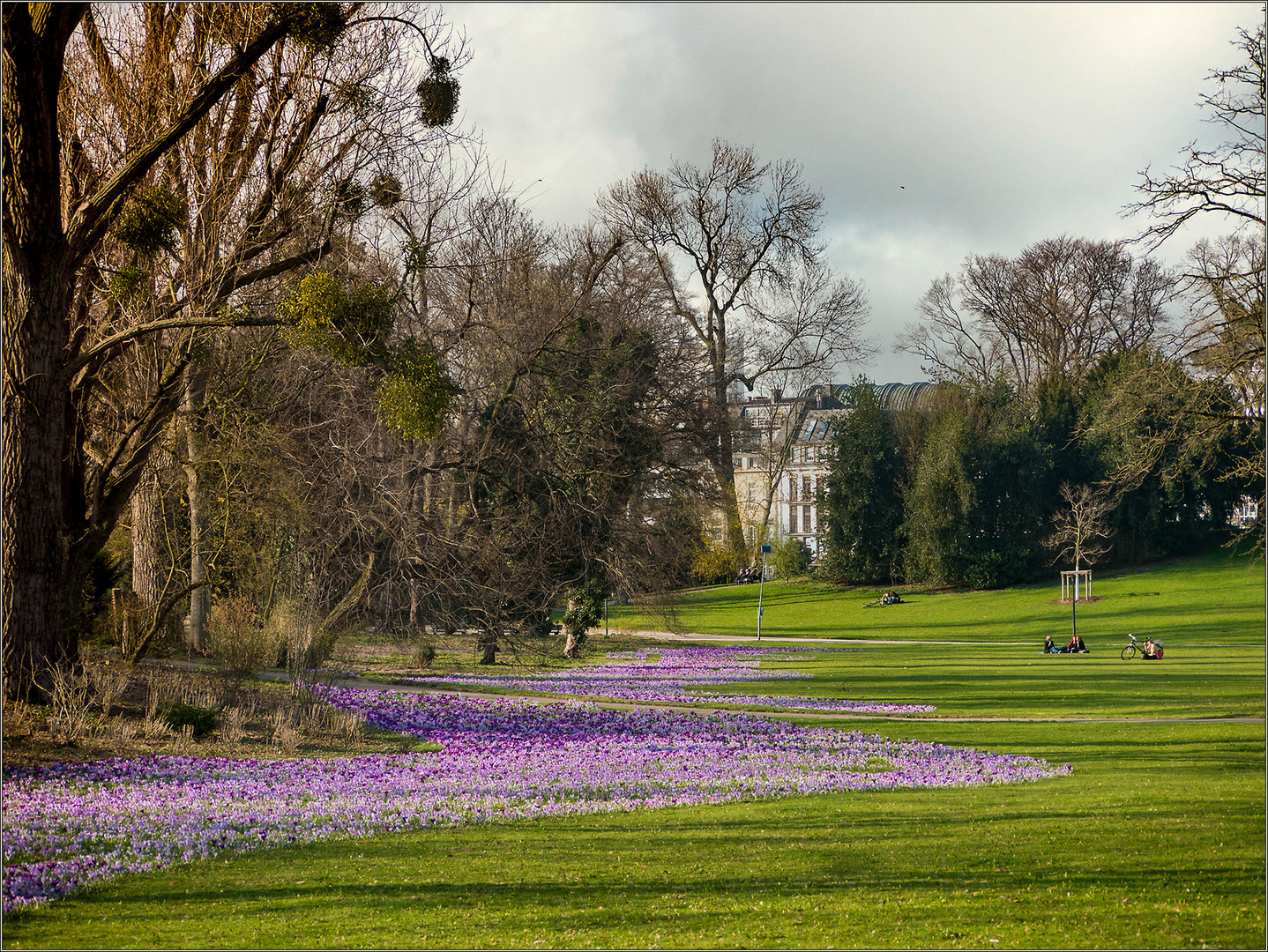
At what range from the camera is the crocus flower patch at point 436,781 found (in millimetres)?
7090

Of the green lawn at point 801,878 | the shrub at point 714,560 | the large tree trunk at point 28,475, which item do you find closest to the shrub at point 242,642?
the large tree trunk at point 28,475

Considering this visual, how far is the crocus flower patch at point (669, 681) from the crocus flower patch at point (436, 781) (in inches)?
95.9

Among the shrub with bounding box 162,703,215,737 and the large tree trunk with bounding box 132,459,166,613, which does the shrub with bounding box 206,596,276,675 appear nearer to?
the shrub with bounding box 162,703,215,737

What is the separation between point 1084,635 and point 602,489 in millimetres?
21139

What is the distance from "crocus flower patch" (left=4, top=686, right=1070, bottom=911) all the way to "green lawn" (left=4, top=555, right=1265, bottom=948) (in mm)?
445

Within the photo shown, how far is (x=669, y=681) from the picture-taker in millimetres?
19812

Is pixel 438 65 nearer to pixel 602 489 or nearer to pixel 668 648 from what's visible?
pixel 602 489

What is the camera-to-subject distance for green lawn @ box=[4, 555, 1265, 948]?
528 centimetres

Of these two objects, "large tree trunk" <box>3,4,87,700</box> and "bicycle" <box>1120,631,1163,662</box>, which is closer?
"large tree trunk" <box>3,4,87,700</box>

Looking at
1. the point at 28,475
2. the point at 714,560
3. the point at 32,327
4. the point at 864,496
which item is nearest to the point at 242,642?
the point at 28,475

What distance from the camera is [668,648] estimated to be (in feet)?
93.1

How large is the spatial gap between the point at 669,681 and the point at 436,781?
1053cm

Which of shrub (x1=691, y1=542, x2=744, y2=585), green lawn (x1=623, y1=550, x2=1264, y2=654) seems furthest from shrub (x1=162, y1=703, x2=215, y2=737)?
green lawn (x1=623, y1=550, x2=1264, y2=654)

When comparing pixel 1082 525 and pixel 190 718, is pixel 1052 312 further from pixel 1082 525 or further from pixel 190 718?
pixel 190 718
